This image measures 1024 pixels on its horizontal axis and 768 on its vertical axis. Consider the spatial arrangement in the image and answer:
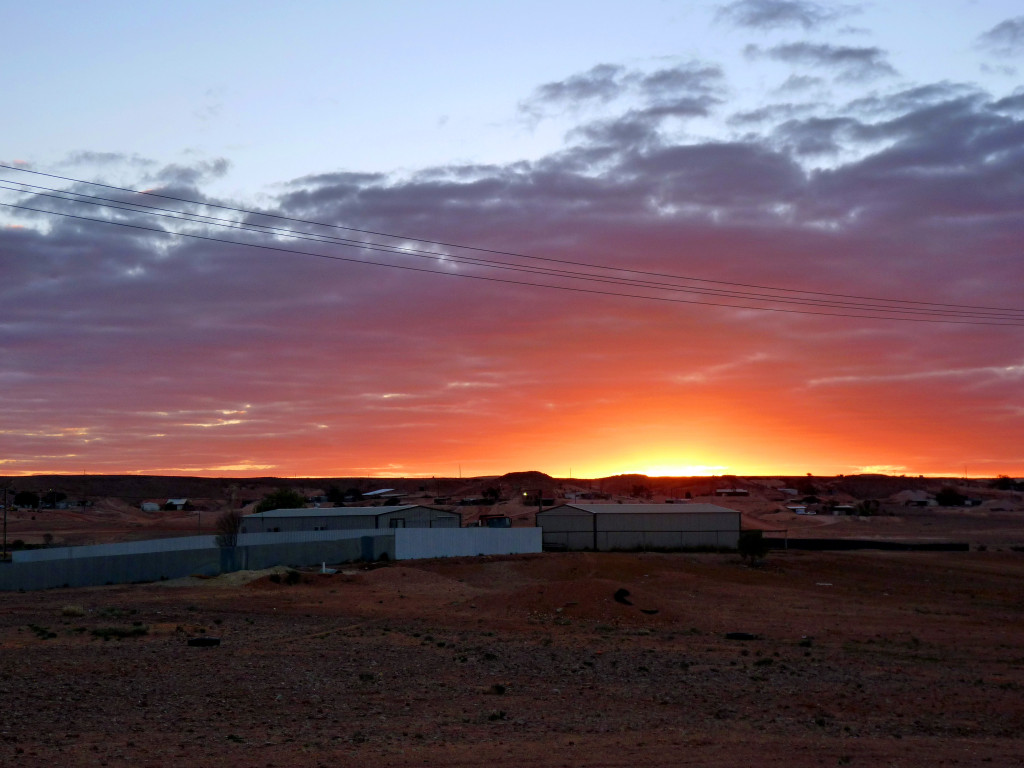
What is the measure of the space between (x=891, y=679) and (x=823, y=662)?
2450mm

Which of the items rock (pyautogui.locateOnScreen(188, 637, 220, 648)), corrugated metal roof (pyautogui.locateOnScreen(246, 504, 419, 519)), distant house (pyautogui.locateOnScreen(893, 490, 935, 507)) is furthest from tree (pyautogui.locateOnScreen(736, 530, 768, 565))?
distant house (pyautogui.locateOnScreen(893, 490, 935, 507))

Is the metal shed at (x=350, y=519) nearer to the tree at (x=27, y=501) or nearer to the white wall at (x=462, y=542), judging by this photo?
the white wall at (x=462, y=542)

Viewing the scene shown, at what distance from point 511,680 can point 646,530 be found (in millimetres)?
54471

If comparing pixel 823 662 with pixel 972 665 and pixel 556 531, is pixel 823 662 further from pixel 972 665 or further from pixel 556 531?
pixel 556 531

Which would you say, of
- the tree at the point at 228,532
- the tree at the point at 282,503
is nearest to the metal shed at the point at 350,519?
the tree at the point at 228,532

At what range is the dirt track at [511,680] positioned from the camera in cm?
1590

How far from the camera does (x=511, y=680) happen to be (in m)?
22.3

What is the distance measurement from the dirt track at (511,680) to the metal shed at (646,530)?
3085cm

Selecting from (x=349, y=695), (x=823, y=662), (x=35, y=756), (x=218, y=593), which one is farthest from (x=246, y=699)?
(x=218, y=593)

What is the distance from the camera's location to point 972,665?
26.1 meters

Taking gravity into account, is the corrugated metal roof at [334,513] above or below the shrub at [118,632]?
above

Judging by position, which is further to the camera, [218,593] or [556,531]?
[556,531]

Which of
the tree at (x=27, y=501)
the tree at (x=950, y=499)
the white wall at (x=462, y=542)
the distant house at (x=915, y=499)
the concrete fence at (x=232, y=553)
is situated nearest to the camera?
the concrete fence at (x=232, y=553)

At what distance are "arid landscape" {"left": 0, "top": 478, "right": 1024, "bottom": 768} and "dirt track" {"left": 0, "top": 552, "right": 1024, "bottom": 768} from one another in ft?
0.27
